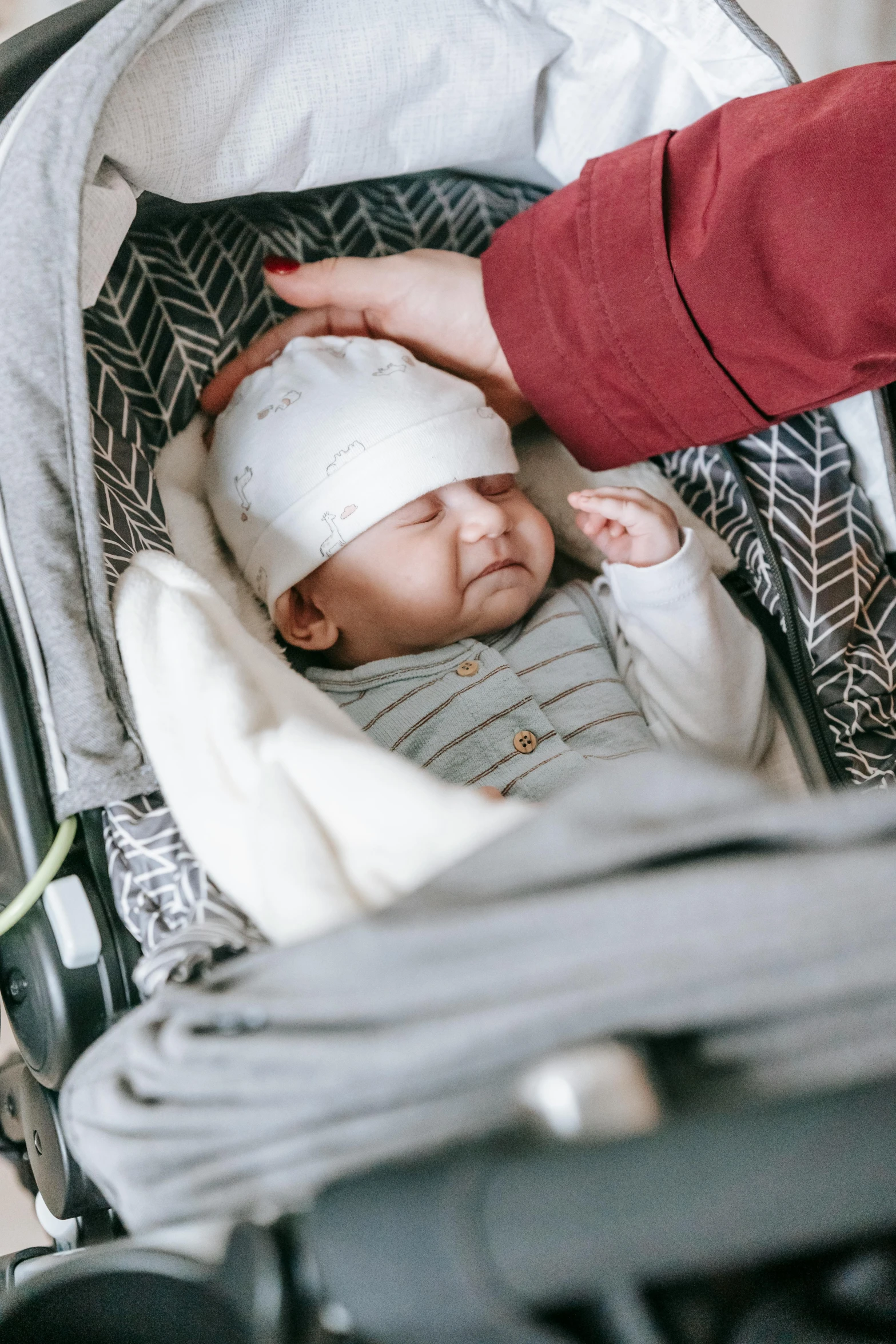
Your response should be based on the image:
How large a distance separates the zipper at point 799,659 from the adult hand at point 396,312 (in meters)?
0.30

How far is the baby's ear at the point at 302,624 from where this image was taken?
3.01 ft

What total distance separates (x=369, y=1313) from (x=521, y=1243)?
0.06m

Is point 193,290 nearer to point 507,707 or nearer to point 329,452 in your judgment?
point 329,452

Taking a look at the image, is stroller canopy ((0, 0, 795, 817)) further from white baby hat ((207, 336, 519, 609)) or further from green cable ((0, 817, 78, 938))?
white baby hat ((207, 336, 519, 609))

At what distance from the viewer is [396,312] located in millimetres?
960

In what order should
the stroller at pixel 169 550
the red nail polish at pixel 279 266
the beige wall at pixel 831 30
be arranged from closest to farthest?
the stroller at pixel 169 550 < the red nail polish at pixel 279 266 < the beige wall at pixel 831 30

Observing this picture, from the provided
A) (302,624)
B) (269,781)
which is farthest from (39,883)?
(302,624)

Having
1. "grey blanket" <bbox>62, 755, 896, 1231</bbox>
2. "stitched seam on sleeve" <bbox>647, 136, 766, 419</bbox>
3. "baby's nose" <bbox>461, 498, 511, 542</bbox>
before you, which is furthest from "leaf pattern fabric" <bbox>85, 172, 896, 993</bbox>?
"grey blanket" <bbox>62, 755, 896, 1231</bbox>

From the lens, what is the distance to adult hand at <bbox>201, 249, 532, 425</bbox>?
36.7 inches

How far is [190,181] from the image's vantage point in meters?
0.77

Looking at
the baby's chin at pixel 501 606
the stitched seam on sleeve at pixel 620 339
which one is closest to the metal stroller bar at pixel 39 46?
the stitched seam on sleeve at pixel 620 339

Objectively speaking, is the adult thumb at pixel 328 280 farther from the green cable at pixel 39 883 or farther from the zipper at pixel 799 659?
the green cable at pixel 39 883

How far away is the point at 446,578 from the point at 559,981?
56cm

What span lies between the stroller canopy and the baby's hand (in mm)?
337
